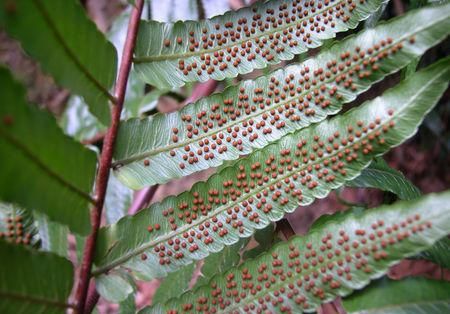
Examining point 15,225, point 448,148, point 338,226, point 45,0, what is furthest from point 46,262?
point 448,148

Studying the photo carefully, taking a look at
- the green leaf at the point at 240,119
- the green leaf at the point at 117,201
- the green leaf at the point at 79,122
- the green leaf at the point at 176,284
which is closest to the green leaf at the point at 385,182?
the green leaf at the point at 240,119

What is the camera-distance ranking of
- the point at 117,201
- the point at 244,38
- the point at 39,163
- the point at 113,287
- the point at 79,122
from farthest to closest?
the point at 79,122
the point at 117,201
the point at 244,38
the point at 113,287
the point at 39,163

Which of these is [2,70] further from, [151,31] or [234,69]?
[234,69]

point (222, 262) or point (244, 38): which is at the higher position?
point (244, 38)

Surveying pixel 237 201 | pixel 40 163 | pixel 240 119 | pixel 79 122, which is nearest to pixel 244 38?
pixel 240 119

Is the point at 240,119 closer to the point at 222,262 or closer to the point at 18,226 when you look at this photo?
the point at 222,262

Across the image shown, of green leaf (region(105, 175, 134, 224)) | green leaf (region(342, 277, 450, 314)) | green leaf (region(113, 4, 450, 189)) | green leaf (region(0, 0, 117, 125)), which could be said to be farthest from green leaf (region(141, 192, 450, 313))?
green leaf (region(105, 175, 134, 224))
